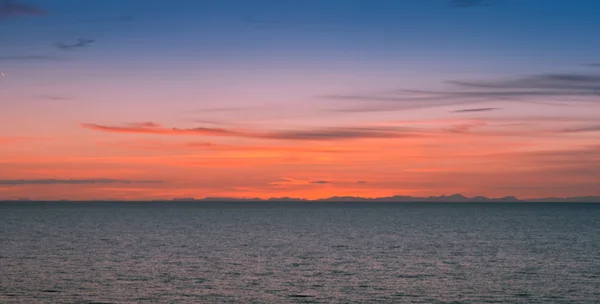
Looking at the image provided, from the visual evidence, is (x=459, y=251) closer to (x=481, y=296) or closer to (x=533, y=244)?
(x=533, y=244)

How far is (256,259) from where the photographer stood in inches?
3142

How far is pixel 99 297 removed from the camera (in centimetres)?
5241

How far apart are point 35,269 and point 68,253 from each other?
18.5 m

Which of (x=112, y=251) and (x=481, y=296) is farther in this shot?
(x=112, y=251)

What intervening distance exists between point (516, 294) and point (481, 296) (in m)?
2.93

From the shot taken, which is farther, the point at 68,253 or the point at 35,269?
the point at 68,253

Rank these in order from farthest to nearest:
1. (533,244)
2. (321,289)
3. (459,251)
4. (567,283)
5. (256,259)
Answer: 1. (533,244)
2. (459,251)
3. (256,259)
4. (567,283)
5. (321,289)

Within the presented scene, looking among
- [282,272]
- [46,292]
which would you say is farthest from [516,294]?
[46,292]

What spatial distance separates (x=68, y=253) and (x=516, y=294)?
55025mm

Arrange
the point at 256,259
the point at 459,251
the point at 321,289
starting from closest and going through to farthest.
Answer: the point at 321,289 < the point at 256,259 < the point at 459,251

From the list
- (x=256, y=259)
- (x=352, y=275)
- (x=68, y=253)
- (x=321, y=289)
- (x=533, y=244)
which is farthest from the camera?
(x=533, y=244)

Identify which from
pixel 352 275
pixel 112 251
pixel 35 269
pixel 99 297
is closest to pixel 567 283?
pixel 352 275

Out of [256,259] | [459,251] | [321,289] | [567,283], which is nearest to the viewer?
[321,289]

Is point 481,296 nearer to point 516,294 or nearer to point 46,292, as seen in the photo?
point 516,294
